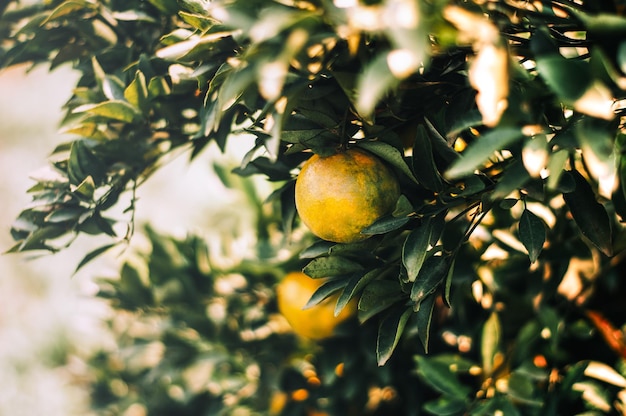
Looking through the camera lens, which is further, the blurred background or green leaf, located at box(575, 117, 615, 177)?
the blurred background

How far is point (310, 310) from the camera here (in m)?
0.91

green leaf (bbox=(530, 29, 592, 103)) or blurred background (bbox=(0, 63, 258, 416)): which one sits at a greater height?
green leaf (bbox=(530, 29, 592, 103))

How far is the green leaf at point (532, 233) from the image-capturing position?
0.57m

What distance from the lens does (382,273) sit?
63cm

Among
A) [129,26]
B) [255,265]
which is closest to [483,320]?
[255,265]

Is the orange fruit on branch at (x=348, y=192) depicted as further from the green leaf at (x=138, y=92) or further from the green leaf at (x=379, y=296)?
the green leaf at (x=138, y=92)

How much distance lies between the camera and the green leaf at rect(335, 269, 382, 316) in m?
0.57

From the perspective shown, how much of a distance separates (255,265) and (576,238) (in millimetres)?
570

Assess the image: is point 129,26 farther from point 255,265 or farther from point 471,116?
point 471,116

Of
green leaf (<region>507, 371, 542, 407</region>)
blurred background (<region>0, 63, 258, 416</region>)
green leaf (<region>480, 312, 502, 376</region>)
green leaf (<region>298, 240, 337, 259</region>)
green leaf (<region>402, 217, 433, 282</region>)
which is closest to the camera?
green leaf (<region>402, 217, 433, 282</region>)

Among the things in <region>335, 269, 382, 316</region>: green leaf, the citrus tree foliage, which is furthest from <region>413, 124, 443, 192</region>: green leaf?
<region>335, 269, 382, 316</region>: green leaf

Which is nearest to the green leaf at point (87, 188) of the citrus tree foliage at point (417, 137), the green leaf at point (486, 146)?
the citrus tree foliage at point (417, 137)

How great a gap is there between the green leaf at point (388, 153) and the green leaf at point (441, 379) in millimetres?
349

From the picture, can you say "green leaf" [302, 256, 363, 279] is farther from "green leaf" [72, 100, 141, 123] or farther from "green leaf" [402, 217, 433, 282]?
"green leaf" [72, 100, 141, 123]
